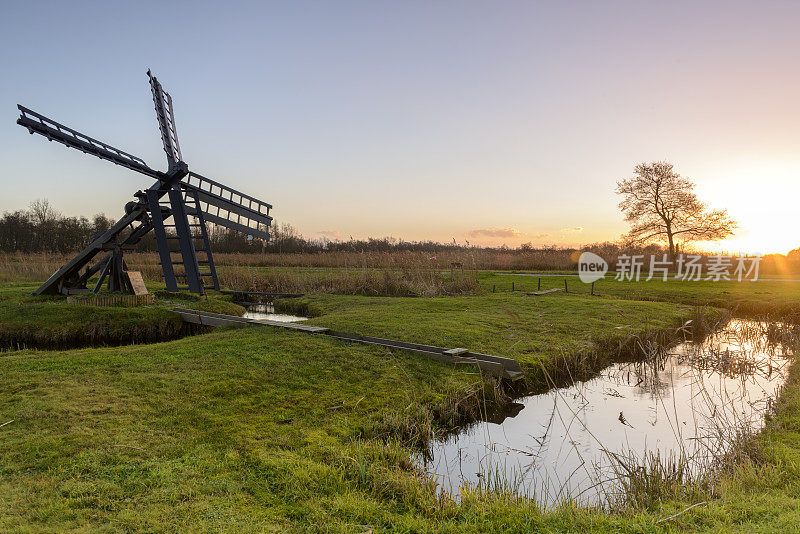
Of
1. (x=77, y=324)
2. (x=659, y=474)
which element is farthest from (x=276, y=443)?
(x=77, y=324)

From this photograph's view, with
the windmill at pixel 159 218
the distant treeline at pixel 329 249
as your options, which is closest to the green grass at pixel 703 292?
the distant treeline at pixel 329 249

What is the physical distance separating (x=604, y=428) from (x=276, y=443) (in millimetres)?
4336

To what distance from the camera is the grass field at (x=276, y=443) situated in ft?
10.4

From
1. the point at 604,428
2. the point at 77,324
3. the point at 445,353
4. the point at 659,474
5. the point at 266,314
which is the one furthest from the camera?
the point at 266,314

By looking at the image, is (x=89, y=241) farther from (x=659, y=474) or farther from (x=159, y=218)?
(x=659, y=474)

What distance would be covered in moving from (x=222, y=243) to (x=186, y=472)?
134 feet

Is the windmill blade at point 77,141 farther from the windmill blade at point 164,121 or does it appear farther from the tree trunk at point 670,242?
the tree trunk at point 670,242

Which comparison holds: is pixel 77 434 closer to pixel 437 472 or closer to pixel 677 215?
pixel 437 472

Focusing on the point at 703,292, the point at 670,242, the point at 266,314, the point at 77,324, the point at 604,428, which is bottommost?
the point at 604,428

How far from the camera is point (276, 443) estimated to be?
4.41 metres

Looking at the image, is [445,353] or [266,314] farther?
[266,314]

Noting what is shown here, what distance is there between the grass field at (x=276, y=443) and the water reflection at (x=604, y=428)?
0.38 m

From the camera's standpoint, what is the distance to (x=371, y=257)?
21.5 meters

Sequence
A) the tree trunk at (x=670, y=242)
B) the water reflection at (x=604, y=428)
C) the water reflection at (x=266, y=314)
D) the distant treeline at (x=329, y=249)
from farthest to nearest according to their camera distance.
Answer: the tree trunk at (x=670, y=242), the distant treeline at (x=329, y=249), the water reflection at (x=266, y=314), the water reflection at (x=604, y=428)
